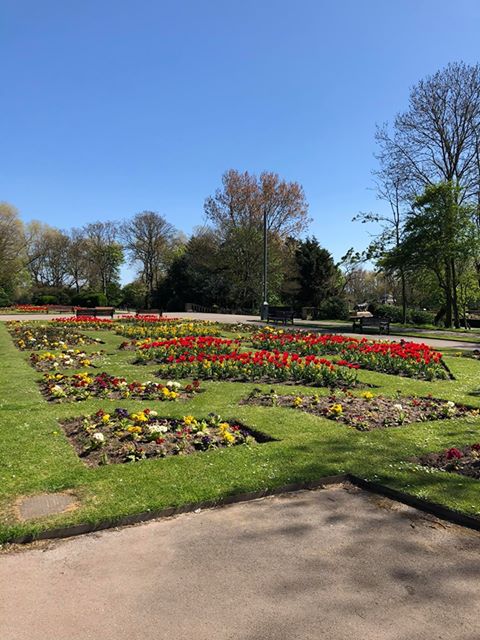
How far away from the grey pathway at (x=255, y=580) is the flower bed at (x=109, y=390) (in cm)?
395

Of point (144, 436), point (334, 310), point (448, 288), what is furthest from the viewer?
point (334, 310)

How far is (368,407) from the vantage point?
7102 mm

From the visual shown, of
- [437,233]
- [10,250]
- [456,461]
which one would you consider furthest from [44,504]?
[10,250]

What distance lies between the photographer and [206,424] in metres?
5.99

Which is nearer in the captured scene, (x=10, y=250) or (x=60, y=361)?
(x=60, y=361)

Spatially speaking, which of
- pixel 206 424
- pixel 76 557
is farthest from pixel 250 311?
pixel 76 557

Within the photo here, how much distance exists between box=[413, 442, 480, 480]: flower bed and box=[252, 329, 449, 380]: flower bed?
520 centimetres

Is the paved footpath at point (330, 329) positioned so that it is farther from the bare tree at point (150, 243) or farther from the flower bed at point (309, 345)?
the bare tree at point (150, 243)

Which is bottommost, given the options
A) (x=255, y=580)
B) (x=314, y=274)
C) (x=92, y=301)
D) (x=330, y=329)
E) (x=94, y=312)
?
(x=255, y=580)

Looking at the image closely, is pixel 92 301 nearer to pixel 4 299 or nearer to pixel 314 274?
pixel 4 299

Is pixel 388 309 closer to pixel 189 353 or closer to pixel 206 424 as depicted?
pixel 189 353

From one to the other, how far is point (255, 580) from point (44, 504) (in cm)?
190

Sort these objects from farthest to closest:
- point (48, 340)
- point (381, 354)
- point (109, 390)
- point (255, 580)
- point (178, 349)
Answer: point (48, 340) → point (178, 349) → point (381, 354) → point (109, 390) → point (255, 580)

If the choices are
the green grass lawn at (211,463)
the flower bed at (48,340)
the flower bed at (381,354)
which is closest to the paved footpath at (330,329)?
the flower bed at (381,354)
